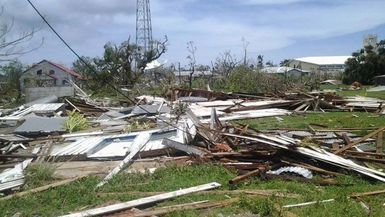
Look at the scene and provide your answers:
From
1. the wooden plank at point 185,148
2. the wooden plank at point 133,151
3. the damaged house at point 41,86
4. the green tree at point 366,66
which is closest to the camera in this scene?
the wooden plank at point 133,151

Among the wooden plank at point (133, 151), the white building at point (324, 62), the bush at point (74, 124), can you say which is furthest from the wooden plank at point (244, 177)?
the white building at point (324, 62)

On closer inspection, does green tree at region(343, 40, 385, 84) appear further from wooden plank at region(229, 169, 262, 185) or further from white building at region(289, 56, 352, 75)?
wooden plank at region(229, 169, 262, 185)

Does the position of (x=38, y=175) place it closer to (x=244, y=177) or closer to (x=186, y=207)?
(x=186, y=207)

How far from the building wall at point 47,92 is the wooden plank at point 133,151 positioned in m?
12.9

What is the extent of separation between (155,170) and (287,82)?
2099 centimetres

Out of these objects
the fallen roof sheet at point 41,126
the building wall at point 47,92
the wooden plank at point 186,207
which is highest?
the building wall at point 47,92

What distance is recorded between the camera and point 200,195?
5.80 metres

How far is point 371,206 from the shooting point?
523 centimetres

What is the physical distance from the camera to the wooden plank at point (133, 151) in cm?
689

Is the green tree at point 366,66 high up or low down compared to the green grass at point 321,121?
up

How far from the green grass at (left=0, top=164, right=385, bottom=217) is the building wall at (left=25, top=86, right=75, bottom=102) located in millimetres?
15852

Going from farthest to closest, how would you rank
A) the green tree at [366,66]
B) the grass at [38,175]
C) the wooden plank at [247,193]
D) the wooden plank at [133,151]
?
the green tree at [366,66] < the wooden plank at [133,151] < the grass at [38,175] < the wooden plank at [247,193]

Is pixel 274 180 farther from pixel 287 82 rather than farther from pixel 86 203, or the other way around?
pixel 287 82

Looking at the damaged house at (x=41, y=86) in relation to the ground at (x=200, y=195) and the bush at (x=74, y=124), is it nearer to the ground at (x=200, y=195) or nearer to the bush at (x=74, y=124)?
the bush at (x=74, y=124)
